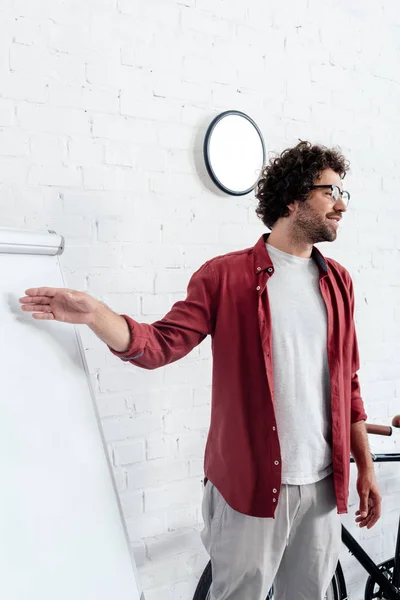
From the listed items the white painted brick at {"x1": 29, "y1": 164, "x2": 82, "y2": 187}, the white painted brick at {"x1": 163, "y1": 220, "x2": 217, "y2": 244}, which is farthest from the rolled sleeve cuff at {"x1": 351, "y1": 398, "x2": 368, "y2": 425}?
the white painted brick at {"x1": 29, "y1": 164, "x2": 82, "y2": 187}

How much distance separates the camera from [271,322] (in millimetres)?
1348

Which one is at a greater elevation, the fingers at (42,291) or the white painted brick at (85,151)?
the white painted brick at (85,151)

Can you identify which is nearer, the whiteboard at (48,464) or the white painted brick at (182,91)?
the whiteboard at (48,464)

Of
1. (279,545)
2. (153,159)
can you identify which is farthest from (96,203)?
(279,545)

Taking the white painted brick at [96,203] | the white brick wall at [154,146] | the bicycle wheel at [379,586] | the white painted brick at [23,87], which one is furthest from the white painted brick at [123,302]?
the bicycle wheel at [379,586]

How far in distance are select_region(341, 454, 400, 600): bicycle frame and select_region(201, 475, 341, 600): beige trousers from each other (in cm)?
32

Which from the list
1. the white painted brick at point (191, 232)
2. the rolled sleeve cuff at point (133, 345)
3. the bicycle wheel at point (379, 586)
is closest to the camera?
the rolled sleeve cuff at point (133, 345)

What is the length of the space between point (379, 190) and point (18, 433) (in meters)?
1.56

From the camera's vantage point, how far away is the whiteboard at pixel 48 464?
976 mm

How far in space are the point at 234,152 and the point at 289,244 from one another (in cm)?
40

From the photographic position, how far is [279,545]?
51.7 inches

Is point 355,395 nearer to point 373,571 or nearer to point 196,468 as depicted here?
point 196,468

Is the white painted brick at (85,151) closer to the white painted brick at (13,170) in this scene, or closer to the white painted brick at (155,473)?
the white painted brick at (13,170)

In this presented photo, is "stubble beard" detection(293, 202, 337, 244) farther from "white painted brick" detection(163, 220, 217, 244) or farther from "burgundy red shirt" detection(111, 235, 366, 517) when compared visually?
"white painted brick" detection(163, 220, 217, 244)
